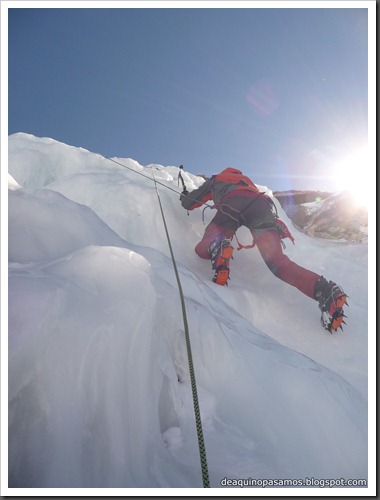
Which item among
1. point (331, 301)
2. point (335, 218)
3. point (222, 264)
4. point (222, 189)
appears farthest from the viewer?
point (335, 218)

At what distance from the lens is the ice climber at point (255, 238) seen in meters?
3.74

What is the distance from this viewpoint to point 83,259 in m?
1.92

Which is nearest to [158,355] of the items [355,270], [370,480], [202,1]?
[370,480]

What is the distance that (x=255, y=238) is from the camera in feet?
14.8

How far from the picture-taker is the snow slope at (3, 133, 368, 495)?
1259 millimetres

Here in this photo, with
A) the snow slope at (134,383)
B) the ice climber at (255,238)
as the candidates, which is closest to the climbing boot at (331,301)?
the ice climber at (255,238)

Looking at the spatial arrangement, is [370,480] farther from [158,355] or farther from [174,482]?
[158,355]

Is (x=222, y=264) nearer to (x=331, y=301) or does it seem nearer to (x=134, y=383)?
(x=331, y=301)

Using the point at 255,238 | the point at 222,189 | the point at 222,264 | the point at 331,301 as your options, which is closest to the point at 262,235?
the point at 255,238

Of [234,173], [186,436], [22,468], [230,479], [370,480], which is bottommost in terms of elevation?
[370,480]

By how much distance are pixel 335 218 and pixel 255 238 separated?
4914mm

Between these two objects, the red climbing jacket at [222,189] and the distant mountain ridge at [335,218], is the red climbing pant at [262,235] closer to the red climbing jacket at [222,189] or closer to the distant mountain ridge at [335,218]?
the red climbing jacket at [222,189]

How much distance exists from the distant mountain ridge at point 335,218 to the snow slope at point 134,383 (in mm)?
5349

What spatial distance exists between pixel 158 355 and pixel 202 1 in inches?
109
